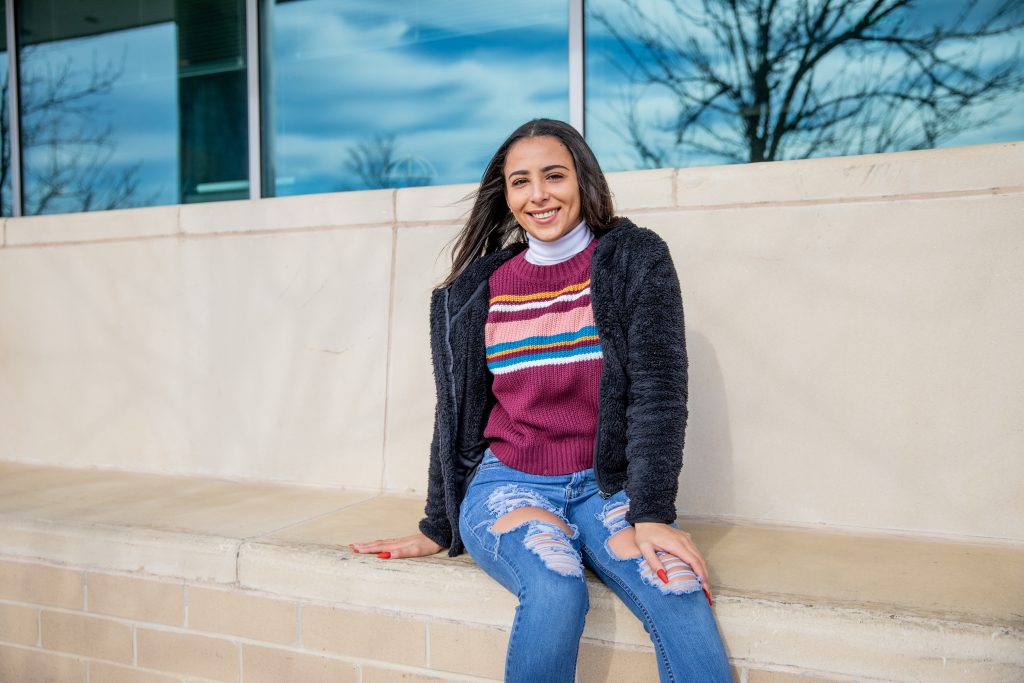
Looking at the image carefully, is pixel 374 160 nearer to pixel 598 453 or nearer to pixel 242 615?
pixel 242 615

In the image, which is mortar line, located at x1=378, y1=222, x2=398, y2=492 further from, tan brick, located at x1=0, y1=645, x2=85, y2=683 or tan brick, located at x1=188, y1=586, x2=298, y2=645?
tan brick, located at x1=0, y1=645, x2=85, y2=683

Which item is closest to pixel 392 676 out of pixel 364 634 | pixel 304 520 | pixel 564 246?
pixel 364 634

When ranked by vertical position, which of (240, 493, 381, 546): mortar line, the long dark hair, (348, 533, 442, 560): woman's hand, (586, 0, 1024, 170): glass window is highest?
(586, 0, 1024, 170): glass window

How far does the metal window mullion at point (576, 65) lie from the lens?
3871mm

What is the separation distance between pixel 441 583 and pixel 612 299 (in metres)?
0.76

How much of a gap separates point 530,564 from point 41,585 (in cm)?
164

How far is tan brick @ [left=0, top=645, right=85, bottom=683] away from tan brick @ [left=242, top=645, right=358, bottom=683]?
600 mm

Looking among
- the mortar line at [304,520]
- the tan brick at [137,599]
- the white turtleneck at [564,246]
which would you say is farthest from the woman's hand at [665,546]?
the tan brick at [137,599]

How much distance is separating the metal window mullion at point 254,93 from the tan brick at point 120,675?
2606 mm

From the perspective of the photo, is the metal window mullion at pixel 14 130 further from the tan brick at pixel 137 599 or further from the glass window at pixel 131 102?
the tan brick at pixel 137 599

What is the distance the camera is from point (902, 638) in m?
1.65

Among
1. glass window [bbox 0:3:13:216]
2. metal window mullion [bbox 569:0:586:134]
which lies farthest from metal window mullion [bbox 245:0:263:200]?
glass window [bbox 0:3:13:216]

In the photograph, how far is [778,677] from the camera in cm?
173

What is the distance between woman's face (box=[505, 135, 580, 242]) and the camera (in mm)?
2002
